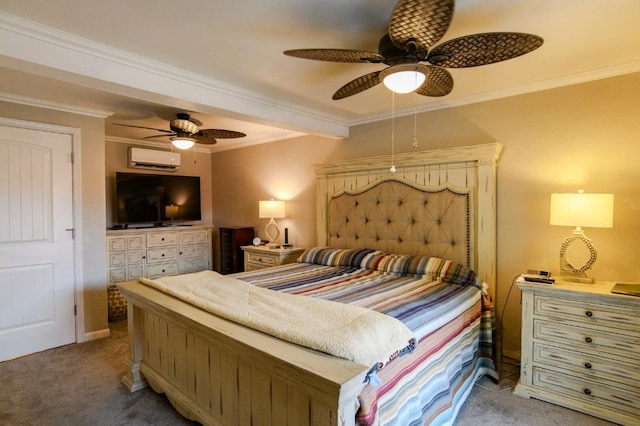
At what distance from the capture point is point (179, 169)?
5.23 metres

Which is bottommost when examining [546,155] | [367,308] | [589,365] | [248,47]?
[589,365]

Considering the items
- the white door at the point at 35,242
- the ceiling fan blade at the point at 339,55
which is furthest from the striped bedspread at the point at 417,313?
the white door at the point at 35,242

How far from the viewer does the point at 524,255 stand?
2.70 meters

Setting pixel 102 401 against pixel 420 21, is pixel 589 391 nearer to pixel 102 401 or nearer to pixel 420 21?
pixel 420 21

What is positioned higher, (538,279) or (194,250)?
(538,279)

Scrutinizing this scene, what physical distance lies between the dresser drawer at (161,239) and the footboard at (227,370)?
2110 mm

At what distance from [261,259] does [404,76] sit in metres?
2.95

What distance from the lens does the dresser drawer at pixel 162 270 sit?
4.42 m

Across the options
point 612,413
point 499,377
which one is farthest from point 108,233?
point 612,413

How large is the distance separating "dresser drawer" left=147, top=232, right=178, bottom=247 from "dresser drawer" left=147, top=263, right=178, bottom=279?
0.29 metres

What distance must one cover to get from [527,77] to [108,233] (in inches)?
176

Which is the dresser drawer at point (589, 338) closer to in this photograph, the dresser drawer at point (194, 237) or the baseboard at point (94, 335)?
the baseboard at point (94, 335)

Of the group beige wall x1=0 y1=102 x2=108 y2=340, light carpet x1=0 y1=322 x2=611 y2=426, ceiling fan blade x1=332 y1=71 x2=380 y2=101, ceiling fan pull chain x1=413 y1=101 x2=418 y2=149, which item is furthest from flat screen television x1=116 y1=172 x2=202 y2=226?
→ ceiling fan blade x1=332 y1=71 x2=380 y2=101

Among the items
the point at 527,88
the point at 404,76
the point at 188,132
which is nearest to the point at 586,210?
the point at 527,88
